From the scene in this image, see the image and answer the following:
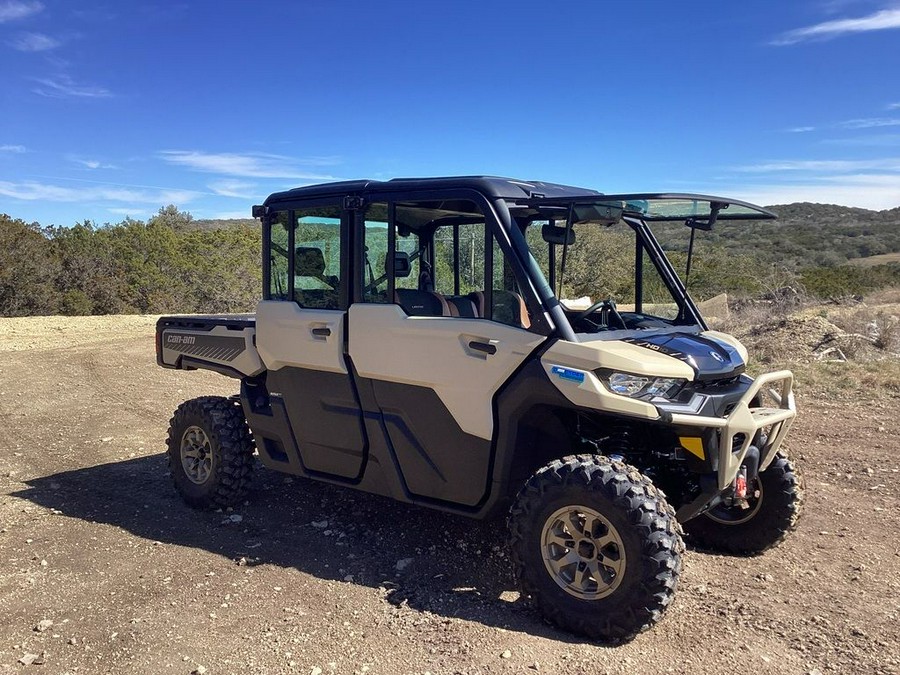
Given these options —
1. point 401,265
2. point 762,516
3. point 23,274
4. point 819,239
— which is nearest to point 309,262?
point 401,265

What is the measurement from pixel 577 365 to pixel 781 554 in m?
2.12

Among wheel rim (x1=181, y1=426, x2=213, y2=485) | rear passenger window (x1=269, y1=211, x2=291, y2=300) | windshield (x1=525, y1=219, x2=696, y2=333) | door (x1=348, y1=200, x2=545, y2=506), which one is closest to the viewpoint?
door (x1=348, y1=200, x2=545, y2=506)

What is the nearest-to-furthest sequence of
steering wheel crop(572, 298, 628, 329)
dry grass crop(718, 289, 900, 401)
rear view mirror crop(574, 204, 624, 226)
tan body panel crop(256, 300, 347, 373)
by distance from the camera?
rear view mirror crop(574, 204, 624, 226) < steering wheel crop(572, 298, 628, 329) < tan body panel crop(256, 300, 347, 373) < dry grass crop(718, 289, 900, 401)

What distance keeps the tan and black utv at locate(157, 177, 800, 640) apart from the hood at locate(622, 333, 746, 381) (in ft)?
0.05

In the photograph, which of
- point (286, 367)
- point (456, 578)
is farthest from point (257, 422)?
point (456, 578)

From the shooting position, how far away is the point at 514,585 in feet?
13.9

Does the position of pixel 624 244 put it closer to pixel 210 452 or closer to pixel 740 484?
pixel 740 484

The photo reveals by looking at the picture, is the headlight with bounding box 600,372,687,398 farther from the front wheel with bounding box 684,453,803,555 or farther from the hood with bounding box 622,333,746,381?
the front wheel with bounding box 684,453,803,555

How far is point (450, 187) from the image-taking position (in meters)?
4.25

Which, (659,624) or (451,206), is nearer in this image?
(659,624)

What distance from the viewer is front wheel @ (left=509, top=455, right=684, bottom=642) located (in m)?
3.43

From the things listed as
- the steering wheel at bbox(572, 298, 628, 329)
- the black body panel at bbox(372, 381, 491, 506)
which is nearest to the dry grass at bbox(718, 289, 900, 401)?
the steering wheel at bbox(572, 298, 628, 329)

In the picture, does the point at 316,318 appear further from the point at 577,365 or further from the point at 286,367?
the point at 577,365

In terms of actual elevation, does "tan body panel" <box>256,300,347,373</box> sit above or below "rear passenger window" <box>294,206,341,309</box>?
below
